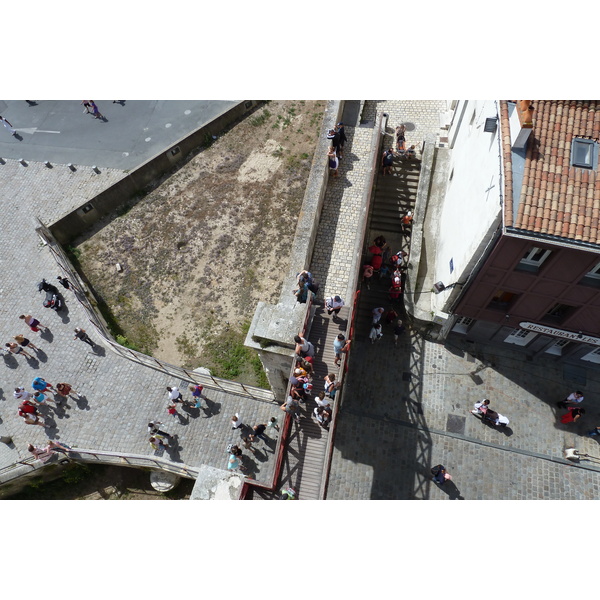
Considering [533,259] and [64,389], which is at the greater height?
[533,259]

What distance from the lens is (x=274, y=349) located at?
1577 centimetres

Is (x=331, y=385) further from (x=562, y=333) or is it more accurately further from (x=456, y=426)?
(x=562, y=333)

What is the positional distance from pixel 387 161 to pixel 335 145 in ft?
13.9

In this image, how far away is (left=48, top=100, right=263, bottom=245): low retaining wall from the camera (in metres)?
25.8

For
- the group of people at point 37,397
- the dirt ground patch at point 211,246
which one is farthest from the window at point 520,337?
the group of people at point 37,397

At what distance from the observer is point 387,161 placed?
74.0ft

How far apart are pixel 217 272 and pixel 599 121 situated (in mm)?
18692

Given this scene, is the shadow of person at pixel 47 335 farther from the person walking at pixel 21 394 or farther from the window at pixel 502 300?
the window at pixel 502 300

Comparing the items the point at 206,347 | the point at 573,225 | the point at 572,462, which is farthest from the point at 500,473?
the point at 206,347

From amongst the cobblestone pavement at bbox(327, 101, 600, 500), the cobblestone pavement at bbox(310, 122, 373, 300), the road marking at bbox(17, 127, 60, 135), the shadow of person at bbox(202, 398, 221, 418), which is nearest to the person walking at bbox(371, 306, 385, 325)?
the cobblestone pavement at bbox(327, 101, 600, 500)

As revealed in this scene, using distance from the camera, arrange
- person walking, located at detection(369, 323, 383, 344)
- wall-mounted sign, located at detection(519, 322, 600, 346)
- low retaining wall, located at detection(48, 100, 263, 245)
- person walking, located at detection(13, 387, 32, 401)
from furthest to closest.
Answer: low retaining wall, located at detection(48, 100, 263, 245), person walking, located at detection(369, 323, 383, 344), person walking, located at detection(13, 387, 32, 401), wall-mounted sign, located at detection(519, 322, 600, 346)

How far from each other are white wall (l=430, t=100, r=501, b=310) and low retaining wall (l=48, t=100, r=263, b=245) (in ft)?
52.5

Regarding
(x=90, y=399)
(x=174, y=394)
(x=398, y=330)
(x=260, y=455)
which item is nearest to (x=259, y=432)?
(x=260, y=455)

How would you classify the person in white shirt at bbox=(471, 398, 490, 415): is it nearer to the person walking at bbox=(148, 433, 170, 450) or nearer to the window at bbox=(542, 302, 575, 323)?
the window at bbox=(542, 302, 575, 323)
